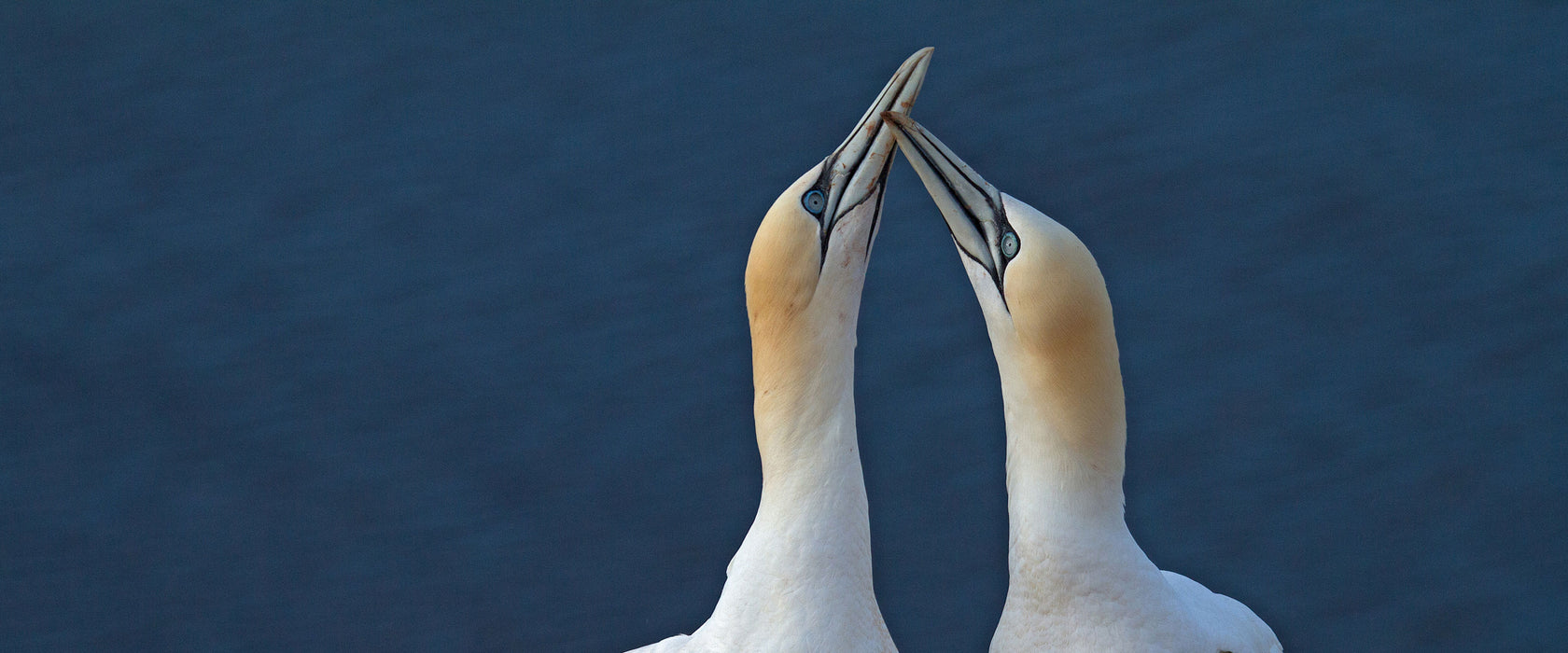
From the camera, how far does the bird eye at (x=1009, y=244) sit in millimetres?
4672

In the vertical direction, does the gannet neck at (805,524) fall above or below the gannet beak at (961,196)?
below

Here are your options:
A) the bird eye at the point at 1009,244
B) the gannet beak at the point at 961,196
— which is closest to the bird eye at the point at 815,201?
the gannet beak at the point at 961,196

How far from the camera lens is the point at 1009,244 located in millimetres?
4691

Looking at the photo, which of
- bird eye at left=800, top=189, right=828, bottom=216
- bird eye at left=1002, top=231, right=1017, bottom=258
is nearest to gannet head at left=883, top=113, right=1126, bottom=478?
bird eye at left=1002, top=231, right=1017, bottom=258

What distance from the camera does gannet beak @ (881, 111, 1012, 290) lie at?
4.78 meters

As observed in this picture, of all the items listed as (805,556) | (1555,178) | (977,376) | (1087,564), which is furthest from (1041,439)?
(1555,178)

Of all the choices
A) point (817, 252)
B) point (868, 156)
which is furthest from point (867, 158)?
point (817, 252)

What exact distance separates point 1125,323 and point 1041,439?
3.07 m

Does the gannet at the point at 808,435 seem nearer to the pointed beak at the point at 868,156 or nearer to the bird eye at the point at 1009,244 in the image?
the pointed beak at the point at 868,156

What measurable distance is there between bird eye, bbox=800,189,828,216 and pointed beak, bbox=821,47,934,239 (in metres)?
0.01

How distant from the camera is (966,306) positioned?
7945 mm

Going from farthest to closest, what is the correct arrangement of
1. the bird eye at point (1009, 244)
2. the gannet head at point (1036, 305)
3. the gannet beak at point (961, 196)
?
the gannet beak at point (961, 196) → the bird eye at point (1009, 244) → the gannet head at point (1036, 305)

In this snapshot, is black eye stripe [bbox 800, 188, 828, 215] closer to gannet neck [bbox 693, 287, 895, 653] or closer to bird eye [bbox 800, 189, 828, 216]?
bird eye [bbox 800, 189, 828, 216]

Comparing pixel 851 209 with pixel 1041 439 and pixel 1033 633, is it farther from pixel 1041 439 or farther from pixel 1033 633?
pixel 1033 633
